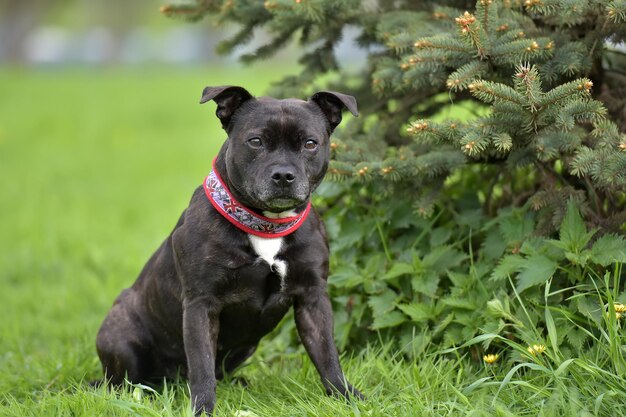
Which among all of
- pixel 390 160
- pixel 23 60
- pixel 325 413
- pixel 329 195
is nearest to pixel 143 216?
pixel 329 195

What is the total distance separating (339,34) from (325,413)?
2.45 meters

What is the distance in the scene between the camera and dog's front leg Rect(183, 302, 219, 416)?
12.3 feet

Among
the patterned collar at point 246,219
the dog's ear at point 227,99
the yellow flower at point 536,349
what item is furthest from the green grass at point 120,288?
the dog's ear at point 227,99

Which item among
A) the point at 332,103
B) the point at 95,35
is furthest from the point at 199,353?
the point at 95,35

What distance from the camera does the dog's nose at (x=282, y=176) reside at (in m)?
3.66

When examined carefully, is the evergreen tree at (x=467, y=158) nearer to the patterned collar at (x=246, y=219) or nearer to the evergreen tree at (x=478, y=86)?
the evergreen tree at (x=478, y=86)

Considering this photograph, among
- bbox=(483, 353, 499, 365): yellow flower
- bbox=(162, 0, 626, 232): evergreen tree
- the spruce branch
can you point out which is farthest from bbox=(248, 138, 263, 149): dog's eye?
bbox=(483, 353, 499, 365): yellow flower

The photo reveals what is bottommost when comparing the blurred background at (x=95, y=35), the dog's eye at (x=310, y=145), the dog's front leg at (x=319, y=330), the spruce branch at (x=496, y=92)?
the blurred background at (x=95, y=35)

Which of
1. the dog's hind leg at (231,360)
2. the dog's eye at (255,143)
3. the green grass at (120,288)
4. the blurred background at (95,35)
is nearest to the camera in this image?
the green grass at (120,288)

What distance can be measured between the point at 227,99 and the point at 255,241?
678 millimetres

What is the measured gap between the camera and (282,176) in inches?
144

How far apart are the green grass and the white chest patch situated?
1.95 feet

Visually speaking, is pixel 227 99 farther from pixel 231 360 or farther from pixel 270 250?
pixel 231 360

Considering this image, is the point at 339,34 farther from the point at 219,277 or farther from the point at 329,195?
the point at 219,277
